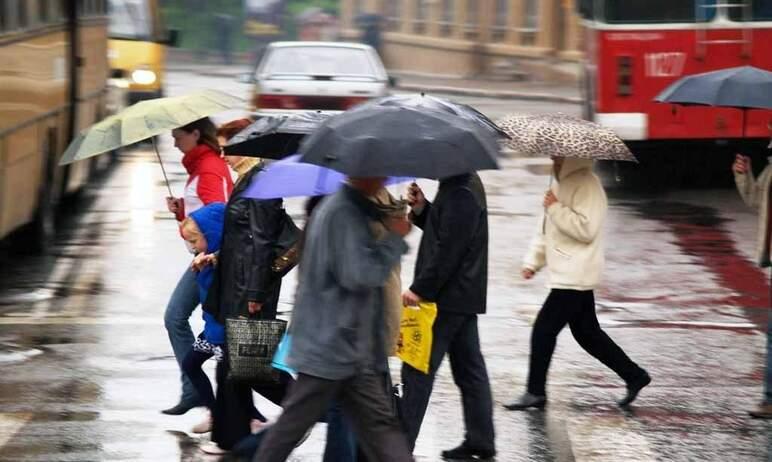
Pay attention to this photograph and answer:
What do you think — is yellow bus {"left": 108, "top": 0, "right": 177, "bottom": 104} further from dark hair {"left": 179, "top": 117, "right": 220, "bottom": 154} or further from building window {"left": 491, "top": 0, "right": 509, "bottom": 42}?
building window {"left": 491, "top": 0, "right": 509, "bottom": 42}

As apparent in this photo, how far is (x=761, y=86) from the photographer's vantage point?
827cm

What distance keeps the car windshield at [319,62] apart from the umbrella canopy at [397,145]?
1319 cm

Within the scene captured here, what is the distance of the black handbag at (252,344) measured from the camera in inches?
269

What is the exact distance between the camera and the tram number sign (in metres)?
16.3

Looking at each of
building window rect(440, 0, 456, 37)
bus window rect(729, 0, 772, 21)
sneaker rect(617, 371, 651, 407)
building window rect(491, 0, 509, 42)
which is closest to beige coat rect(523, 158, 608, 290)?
sneaker rect(617, 371, 651, 407)

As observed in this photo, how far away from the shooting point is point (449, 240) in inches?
272

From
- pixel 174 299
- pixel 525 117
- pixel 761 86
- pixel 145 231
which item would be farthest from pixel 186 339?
pixel 145 231

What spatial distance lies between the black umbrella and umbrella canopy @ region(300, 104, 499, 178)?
2.53 meters

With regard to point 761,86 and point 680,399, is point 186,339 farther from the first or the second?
point 761,86

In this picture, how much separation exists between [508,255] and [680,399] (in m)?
4.88

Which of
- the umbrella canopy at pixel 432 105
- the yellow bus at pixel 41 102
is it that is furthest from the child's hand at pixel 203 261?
→ the yellow bus at pixel 41 102

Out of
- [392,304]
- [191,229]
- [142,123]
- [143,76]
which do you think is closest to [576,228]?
[191,229]

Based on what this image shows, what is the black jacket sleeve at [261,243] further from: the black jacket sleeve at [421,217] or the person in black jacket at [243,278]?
the black jacket sleeve at [421,217]

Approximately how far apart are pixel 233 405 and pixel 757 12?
34.7 feet
